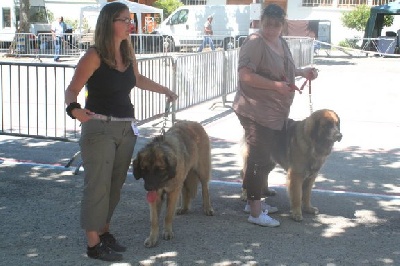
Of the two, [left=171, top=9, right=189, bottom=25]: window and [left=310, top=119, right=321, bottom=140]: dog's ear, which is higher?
[left=171, top=9, right=189, bottom=25]: window

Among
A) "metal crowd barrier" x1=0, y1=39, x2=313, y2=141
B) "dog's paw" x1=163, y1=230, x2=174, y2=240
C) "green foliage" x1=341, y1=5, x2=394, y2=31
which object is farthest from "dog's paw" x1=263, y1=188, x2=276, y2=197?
"green foliage" x1=341, y1=5, x2=394, y2=31

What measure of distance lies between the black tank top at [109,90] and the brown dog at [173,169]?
43 centimetres

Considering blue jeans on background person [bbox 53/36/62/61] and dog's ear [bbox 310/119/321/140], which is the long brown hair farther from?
blue jeans on background person [bbox 53/36/62/61]

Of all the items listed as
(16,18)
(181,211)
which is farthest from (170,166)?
(16,18)

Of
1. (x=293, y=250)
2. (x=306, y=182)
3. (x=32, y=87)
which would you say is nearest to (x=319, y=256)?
(x=293, y=250)

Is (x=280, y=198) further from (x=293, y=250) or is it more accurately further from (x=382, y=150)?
(x=382, y=150)

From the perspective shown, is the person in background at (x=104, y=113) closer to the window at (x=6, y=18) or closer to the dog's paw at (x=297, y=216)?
the dog's paw at (x=297, y=216)

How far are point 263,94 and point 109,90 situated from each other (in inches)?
61.0

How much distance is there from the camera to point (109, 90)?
14.4ft

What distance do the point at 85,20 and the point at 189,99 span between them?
2364cm

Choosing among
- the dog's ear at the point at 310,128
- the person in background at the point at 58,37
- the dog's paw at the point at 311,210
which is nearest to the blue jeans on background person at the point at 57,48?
the person in background at the point at 58,37

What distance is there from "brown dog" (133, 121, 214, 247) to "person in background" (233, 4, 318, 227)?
0.47m

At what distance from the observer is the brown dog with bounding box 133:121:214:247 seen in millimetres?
4648

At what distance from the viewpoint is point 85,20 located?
33406mm
